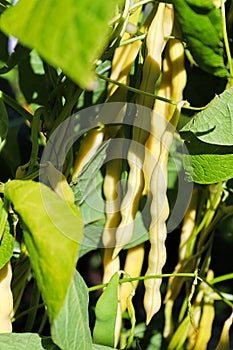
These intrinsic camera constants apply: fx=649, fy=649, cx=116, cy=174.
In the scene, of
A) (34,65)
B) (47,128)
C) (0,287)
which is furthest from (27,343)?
(34,65)

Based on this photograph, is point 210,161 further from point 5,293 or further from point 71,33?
point 71,33

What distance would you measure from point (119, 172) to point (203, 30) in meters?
0.16

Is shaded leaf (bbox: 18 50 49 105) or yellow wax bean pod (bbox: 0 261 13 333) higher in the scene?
shaded leaf (bbox: 18 50 49 105)

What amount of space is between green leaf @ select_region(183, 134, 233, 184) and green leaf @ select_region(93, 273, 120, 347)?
0.38 feet

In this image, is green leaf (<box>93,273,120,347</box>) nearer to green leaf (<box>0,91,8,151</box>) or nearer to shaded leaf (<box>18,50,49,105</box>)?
green leaf (<box>0,91,8,151</box>)

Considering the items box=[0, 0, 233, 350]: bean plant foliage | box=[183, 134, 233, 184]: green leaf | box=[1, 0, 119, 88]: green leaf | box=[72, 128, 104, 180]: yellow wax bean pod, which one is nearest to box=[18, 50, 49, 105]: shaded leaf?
box=[0, 0, 233, 350]: bean plant foliage

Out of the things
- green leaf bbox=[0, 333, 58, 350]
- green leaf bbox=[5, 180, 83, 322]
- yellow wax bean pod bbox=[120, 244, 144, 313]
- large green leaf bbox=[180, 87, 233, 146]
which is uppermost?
large green leaf bbox=[180, 87, 233, 146]

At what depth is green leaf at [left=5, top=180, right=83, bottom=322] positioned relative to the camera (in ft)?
1.22

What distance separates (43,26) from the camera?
0.27 m

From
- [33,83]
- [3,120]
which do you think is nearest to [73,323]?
[3,120]

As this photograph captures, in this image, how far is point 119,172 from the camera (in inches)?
25.0

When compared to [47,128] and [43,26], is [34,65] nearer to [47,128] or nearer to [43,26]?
[47,128]

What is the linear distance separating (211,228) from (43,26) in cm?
50

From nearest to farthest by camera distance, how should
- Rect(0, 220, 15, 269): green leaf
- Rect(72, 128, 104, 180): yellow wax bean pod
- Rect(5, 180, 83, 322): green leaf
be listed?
Rect(5, 180, 83, 322): green leaf, Rect(0, 220, 15, 269): green leaf, Rect(72, 128, 104, 180): yellow wax bean pod
